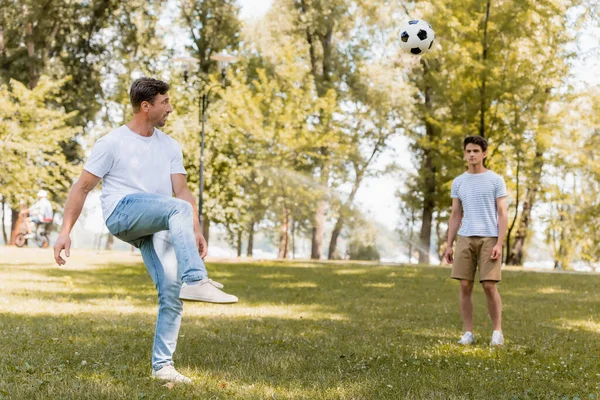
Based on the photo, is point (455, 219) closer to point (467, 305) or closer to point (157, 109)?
point (467, 305)

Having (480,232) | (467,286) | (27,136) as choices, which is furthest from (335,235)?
(480,232)

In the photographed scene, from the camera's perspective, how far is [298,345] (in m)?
7.10

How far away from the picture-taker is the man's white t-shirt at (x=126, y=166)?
488cm

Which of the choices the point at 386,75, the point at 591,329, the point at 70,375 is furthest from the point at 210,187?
the point at 70,375

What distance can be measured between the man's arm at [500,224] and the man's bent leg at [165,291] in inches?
147

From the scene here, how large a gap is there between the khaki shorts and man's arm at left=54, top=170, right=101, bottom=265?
4.21 meters

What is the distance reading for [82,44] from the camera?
121ft

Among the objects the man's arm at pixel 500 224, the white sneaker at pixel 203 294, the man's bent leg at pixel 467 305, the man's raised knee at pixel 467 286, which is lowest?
the man's bent leg at pixel 467 305

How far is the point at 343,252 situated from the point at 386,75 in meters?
13.7

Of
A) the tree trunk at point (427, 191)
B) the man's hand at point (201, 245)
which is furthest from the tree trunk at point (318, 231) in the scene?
the man's hand at point (201, 245)

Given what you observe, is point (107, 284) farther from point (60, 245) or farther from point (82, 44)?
point (82, 44)

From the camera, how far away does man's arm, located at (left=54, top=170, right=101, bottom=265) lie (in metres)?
4.75

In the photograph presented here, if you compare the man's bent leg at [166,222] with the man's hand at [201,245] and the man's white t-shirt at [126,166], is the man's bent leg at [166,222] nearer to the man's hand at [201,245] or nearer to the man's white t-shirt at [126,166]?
the man's white t-shirt at [126,166]

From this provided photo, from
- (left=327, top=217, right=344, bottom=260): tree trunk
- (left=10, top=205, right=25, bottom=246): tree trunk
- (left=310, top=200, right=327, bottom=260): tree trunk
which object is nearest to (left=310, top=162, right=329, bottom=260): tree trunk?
(left=310, top=200, right=327, bottom=260): tree trunk
